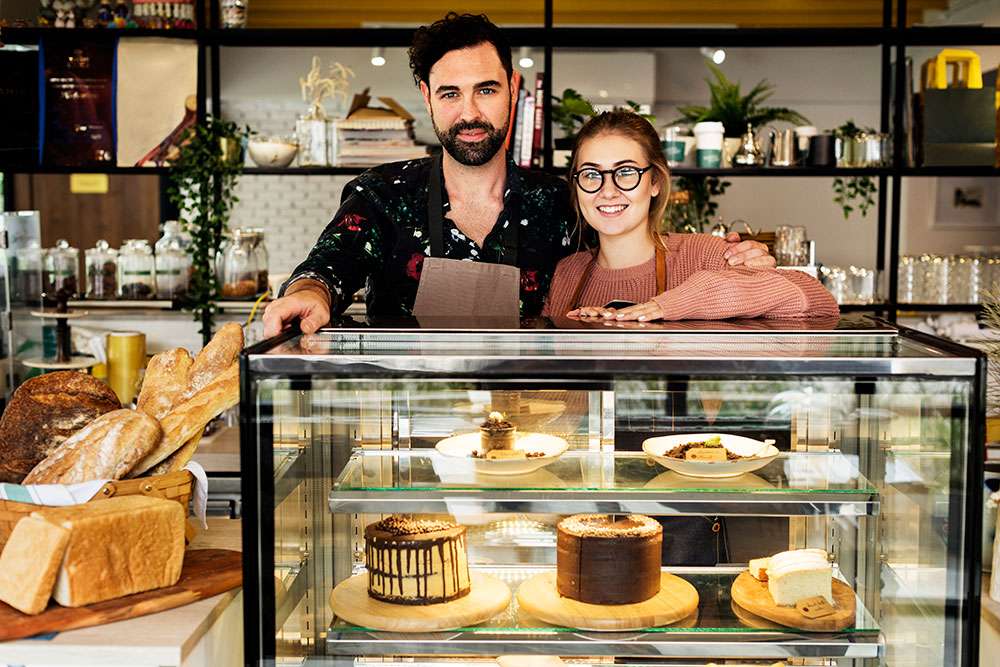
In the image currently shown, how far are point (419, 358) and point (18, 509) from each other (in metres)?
0.63

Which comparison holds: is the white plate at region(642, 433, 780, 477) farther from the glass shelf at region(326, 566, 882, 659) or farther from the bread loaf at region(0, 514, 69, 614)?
the bread loaf at region(0, 514, 69, 614)

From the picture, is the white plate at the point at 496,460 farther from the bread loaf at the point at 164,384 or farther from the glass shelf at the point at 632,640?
the bread loaf at the point at 164,384

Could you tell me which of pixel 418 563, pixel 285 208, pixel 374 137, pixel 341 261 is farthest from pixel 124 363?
pixel 418 563

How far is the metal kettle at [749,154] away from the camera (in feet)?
13.6

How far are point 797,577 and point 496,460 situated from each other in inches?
19.2

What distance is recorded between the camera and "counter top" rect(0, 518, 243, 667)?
1.37m

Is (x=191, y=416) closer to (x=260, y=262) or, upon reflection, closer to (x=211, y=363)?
(x=211, y=363)

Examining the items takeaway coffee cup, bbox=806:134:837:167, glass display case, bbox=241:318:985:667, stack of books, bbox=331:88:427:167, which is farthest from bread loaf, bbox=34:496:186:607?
takeaway coffee cup, bbox=806:134:837:167

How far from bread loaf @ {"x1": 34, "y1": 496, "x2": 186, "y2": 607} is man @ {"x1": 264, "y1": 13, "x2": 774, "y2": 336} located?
0.84 m

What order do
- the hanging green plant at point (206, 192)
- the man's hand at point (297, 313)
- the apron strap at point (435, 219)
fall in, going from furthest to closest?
the hanging green plant at point (206, 192) → the apron strap at point (435, 219) → the man's hand at point (297, 313)

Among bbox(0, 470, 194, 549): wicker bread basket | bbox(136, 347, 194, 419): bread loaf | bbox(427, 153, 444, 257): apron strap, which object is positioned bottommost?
bbox(0, 470, 194, 549): wicker bread basket

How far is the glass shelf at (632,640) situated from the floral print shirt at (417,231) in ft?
3.24

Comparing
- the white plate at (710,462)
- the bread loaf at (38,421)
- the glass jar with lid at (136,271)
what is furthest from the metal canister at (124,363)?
the white plate at (710,462)

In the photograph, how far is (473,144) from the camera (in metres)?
2.29
